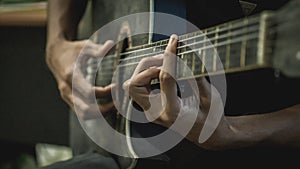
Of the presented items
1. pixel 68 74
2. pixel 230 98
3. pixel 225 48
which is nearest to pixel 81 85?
pixel 68 74

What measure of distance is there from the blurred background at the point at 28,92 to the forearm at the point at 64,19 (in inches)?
15.2

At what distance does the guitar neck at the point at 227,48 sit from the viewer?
57cm

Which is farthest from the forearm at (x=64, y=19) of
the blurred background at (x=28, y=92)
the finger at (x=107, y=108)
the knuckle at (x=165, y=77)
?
the knuckle at (x=165, y=77)

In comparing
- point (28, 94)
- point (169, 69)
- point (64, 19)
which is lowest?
point (28, 94)

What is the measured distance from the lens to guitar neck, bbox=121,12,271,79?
571 millimetres

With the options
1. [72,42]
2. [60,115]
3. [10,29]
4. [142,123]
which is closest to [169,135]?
[142,123]

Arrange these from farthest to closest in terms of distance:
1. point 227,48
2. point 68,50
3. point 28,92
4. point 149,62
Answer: point 28,92 < point 68,50 < point 149,62 < point 227,48

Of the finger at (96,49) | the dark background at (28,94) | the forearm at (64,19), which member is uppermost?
the forearm at (64,19)

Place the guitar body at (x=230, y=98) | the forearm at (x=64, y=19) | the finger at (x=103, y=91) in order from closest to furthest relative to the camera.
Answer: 1. the guitar body at (x=230, y=98)
2. the finger at (x=103, y=91)
3. the forearm at (x=64, y=19)

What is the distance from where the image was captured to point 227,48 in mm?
634

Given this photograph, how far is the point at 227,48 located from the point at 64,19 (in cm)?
66

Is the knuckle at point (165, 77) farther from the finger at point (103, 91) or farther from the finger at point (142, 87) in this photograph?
the finger at point (103, 91)

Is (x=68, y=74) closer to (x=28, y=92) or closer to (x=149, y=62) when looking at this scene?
(x=149, y=62)

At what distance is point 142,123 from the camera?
2.97 ft
